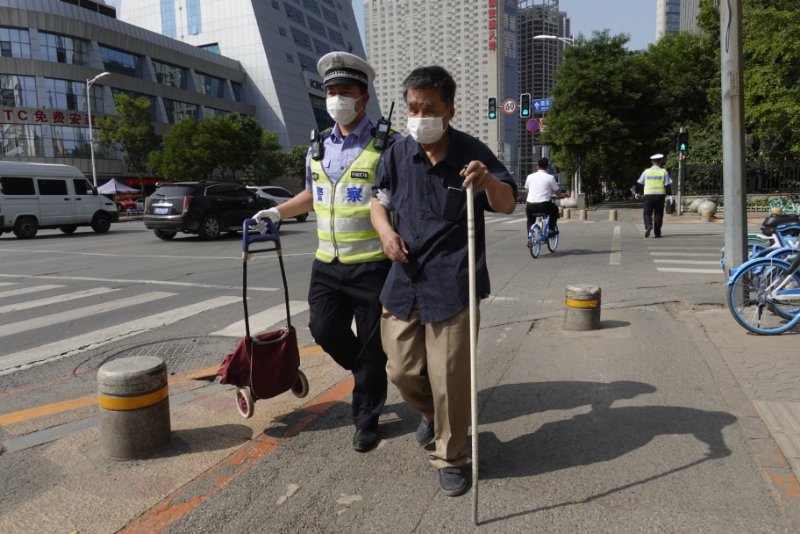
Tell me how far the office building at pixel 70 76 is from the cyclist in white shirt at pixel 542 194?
43.9 meters

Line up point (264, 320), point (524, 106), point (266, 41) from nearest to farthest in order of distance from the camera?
point (264, 320), point (524, 106), point (266, 41)

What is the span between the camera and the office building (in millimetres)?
44875

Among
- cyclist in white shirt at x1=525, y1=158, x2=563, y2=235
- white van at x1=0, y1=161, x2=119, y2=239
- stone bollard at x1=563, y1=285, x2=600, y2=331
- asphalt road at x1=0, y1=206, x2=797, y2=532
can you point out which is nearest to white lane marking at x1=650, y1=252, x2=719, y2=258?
cyclist in white shirt at x1=525, y1=158, x2=563, y2=235

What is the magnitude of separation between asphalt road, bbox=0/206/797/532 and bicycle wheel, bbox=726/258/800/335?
18.3 inches

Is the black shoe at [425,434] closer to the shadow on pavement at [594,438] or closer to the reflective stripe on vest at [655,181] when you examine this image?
the shadow on pavement at [594,438]

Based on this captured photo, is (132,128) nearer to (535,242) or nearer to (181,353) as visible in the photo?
(535,242)

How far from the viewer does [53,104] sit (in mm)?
46344

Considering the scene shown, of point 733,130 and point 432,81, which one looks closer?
point 432,81

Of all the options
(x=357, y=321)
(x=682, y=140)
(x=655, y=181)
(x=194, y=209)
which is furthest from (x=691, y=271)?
(x=682, y=140)

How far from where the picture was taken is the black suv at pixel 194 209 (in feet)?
52.9

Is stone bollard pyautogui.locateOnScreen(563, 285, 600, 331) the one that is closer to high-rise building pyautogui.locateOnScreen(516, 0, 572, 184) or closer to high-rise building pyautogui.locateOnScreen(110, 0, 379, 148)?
high-rise building pyautogui.locateOnScreen(110, 0, 379, 148)

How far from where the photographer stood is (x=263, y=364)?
3.48 metres

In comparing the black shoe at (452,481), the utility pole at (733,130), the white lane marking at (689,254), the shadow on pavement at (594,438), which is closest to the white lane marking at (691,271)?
the white lane marking at (689,254)

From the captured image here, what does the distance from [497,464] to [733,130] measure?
15.4 feet
